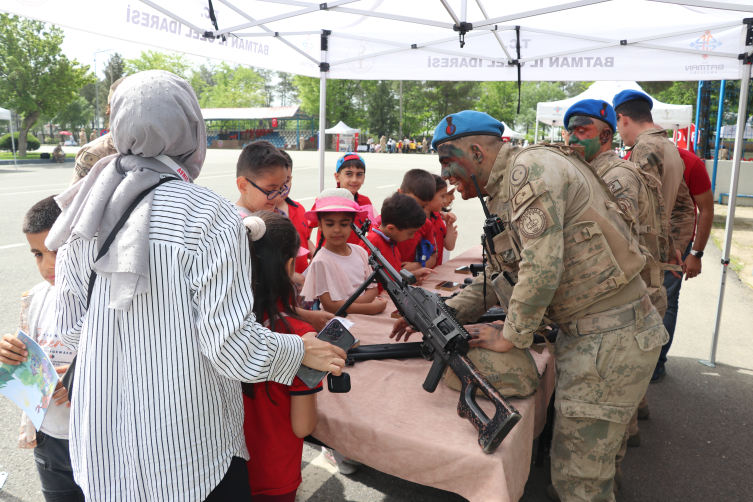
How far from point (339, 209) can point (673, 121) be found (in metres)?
13.0

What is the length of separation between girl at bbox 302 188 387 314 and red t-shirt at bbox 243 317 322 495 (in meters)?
1.05

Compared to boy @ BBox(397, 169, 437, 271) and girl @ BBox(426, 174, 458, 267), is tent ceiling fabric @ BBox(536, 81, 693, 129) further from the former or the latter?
boy @ BBox(397, 169, 437, 271)

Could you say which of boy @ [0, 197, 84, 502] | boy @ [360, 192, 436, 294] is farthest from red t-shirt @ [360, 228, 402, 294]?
boy @ [0, 197, 84, 502]

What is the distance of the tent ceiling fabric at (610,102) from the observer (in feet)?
35.0

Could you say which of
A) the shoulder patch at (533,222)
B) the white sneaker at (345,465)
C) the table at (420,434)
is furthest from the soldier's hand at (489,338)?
the white sneaker at (345,465)

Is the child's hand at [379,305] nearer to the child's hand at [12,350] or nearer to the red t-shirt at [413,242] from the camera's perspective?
the red t-shirt at [413,242]

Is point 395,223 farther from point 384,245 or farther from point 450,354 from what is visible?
point 450,354

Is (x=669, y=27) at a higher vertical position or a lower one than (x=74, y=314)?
higher

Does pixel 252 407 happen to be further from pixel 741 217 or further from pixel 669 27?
pixel 741 217

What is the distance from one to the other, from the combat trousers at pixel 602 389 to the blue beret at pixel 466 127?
0.81 m

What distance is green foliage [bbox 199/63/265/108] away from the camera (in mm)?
64312

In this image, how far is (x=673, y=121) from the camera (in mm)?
12578

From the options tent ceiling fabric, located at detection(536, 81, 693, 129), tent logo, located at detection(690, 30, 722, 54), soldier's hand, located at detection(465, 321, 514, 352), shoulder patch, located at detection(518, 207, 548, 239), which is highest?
tent ceiling fabric, located at detection(536, 81, 693, 129)

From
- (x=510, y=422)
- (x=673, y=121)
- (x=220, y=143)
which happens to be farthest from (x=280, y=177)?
(x=220, y=143)
